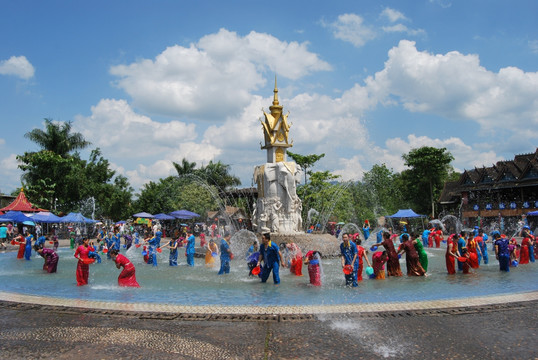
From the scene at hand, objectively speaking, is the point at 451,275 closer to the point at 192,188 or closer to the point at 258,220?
the point at 258,220

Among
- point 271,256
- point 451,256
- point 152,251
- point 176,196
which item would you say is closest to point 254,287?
point 271,256

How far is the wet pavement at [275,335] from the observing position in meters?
6.07

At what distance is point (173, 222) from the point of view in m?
55.7

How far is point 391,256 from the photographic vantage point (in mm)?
13258

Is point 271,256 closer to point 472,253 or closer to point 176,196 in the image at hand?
point 472,253

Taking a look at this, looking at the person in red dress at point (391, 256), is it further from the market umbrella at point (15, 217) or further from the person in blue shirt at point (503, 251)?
the market umbrella at point (15, 217)

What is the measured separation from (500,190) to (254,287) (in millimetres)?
45857

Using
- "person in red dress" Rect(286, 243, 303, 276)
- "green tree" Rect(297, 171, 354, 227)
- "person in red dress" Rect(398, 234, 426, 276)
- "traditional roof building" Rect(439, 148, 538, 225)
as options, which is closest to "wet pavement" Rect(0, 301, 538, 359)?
"person in red dress" Rect(398, 234, 426, 276)

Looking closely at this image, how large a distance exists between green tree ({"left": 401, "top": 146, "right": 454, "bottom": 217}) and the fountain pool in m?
44.4

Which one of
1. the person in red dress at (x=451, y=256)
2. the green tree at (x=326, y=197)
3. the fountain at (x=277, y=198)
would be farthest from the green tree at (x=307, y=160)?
the person in red dress at (x=451, y=256)

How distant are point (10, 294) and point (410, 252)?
11.2 metres

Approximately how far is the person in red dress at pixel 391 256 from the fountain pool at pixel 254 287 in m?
0.41

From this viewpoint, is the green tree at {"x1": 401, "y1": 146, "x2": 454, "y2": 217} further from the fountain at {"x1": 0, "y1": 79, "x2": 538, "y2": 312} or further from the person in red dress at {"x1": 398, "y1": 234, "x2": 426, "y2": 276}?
the person in red dress at {"x1": 398, "y1": 234, "x2": 426, "y2": 276}

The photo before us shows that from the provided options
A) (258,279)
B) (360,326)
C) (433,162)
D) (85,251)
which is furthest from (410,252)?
(433,162)
